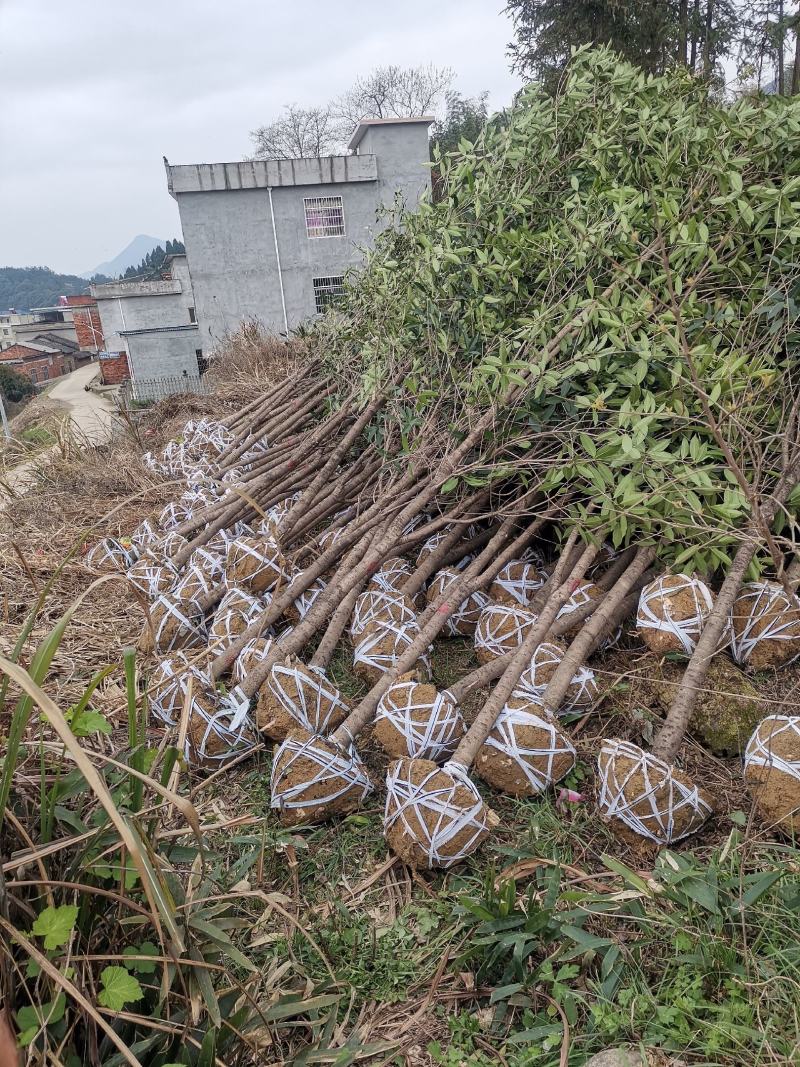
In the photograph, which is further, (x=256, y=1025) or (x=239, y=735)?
(x=239, y=735)

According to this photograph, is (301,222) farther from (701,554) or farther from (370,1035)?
(370,1035)

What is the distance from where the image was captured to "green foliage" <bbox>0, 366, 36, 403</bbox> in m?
40.1

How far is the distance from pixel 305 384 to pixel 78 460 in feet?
8.11

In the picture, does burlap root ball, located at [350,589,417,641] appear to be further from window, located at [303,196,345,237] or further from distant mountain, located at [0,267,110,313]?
distant mountain, located at [0,267,110,313]

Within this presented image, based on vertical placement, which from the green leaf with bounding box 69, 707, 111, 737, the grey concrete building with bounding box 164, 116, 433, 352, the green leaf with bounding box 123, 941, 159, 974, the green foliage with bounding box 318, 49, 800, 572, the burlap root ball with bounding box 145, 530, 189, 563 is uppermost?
the grey concrete building with bounding box 164, 116, 433, 352

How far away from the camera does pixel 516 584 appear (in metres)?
3.35

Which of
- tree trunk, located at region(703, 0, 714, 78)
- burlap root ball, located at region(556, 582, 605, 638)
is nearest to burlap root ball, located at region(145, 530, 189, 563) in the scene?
burlap root ball, located at region(556, 582, 605, 638)

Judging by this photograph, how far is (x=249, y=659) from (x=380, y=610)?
639 mm

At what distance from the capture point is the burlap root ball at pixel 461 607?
11.2 ft

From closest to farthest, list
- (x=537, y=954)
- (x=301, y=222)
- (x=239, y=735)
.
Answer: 1. (x=537, y=954)
2. (x=239, y=735)
3. (x=301, y=222)

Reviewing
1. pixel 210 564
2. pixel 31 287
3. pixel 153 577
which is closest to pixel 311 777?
pixel 210 564

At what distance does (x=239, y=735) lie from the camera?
2.81 metres

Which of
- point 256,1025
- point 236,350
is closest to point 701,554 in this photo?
point 256,1025

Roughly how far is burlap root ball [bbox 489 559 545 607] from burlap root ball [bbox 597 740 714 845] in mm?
1059
